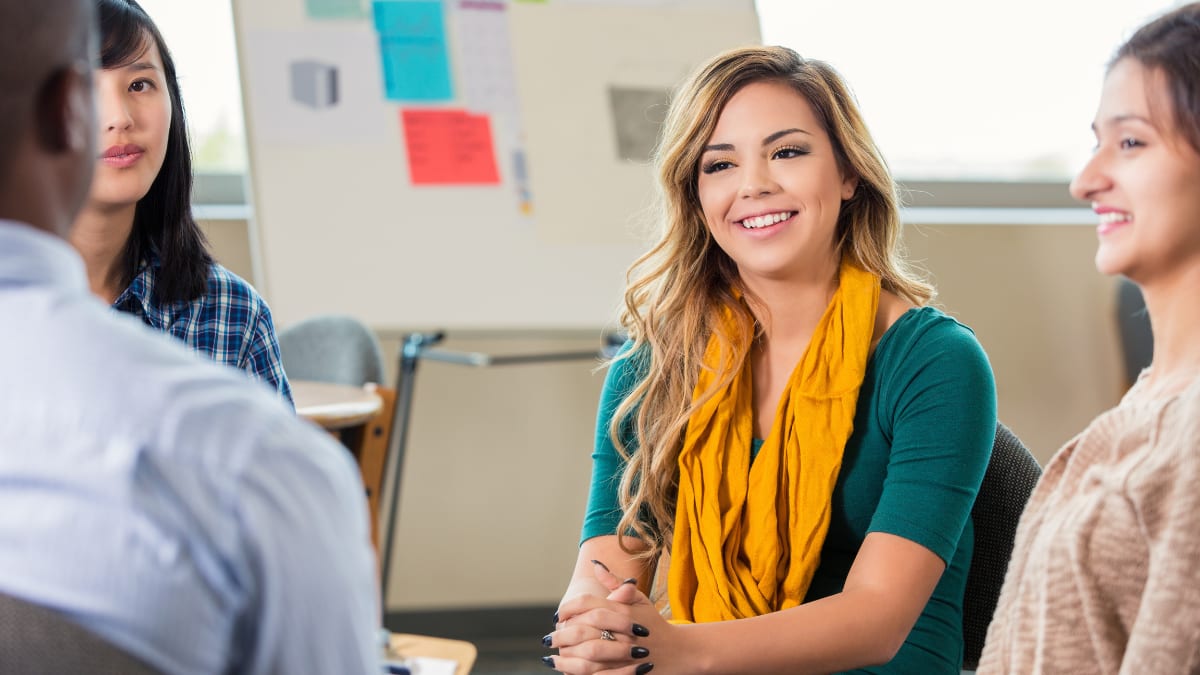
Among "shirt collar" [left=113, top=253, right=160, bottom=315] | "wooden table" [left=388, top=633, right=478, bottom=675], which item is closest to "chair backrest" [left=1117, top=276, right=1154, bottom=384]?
"wooden table" [left=388, top=633, right=478, bottom=675]

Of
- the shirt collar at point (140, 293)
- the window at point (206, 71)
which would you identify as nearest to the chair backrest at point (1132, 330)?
the window at point (206, 71)

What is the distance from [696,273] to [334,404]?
80 centimetres

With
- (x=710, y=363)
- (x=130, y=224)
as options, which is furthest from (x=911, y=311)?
(x=130, y=224)

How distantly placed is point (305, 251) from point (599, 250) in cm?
82

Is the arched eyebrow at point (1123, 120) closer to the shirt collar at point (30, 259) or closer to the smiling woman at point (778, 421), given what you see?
the smiling woman at point (778, 421)

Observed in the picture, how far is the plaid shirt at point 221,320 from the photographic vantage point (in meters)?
1.68

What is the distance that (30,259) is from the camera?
0.57 meters

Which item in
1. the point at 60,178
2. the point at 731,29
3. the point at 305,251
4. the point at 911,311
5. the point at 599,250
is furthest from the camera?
the point at 731,29

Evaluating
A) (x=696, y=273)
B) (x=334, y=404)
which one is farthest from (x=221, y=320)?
(x=696, y=273)

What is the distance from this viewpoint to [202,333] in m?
1.70

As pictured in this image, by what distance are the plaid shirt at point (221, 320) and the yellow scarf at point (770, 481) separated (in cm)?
62

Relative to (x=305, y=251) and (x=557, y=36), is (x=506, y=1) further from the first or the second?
(x=305, y=251)

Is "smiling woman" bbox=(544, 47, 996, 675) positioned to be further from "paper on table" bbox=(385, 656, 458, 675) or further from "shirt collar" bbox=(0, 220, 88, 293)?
"shirt collar" bbox=(0, 220, 88, 293)

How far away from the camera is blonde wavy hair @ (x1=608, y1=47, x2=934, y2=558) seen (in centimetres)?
167
